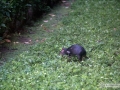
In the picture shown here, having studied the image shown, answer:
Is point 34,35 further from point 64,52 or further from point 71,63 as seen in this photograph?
point 71,63

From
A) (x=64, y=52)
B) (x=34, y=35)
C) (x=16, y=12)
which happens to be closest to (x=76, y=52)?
(x=64, y=52)

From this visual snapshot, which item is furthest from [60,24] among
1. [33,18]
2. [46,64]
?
[46,64]

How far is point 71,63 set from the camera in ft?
17.9

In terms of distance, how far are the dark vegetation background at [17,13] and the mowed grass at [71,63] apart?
94 cm

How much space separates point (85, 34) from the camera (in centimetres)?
734

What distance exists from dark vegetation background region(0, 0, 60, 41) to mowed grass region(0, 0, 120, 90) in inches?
37.0

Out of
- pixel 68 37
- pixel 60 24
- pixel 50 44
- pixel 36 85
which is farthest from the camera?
pixel 60 24

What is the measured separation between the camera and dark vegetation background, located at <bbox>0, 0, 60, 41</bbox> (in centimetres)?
637

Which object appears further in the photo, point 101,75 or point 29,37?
point 29,37

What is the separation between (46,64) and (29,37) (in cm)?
212

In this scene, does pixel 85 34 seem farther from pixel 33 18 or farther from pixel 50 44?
pixel 33 18

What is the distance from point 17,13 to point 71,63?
279 cm

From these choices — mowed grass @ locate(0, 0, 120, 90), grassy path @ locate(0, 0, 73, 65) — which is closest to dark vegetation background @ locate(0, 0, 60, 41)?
grassy path @ locate(0, 0, 73, 65)

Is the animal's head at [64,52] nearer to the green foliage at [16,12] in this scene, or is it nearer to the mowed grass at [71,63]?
the mowed grass at [71,63]
